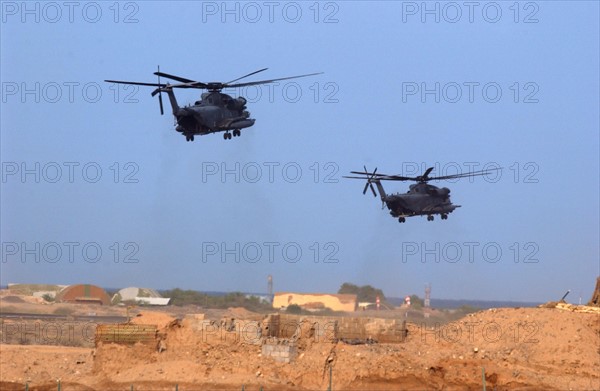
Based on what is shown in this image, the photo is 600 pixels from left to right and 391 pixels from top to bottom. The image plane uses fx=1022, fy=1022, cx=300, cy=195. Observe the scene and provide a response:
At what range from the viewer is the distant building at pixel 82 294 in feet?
347

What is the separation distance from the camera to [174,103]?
52.4 meters

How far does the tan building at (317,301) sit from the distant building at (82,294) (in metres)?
23.1

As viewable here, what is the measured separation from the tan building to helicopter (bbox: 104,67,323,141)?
32338 mm

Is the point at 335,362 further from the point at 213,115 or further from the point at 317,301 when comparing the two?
the point at 317,301

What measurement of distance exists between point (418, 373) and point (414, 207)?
2067 cm

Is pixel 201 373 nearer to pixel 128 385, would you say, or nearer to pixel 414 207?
pixel 128 385

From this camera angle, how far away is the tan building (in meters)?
85.1

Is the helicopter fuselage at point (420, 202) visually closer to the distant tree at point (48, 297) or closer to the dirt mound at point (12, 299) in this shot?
the dirt mound at point (12, 299)

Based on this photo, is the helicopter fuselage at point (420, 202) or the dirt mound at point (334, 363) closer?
the dirt mound at point (334, 363)

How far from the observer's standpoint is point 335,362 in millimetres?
44062

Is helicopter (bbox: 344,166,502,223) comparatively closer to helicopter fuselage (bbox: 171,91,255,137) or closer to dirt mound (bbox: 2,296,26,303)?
helicopter fuselage (bbox: 171,91,255,137)

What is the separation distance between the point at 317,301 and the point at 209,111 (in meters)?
36.6

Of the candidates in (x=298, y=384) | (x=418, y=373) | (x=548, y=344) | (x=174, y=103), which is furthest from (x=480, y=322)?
(x=174, y=103)

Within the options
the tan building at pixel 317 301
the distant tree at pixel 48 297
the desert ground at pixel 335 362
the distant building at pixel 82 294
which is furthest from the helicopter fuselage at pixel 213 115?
the distant tree at pixel 48 297
